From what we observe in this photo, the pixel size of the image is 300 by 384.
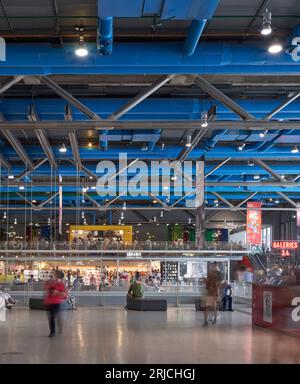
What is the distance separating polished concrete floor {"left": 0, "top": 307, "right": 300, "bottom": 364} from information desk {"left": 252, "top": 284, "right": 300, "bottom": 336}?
314 millimetres

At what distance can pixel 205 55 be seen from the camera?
1393 centimetres

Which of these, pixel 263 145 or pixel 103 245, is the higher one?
pixel 263 145

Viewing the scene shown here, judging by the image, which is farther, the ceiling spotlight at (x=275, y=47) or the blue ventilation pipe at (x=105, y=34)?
the ceiling spotlight at (x=275, y=47)

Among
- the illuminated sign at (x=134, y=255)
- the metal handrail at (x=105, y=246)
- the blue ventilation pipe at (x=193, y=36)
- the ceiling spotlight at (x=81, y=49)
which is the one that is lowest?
the illuminated sign at (x=134, y=255)

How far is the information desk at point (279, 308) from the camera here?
13.8 meters

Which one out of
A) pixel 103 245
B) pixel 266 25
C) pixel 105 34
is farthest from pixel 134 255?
pixel 266 25

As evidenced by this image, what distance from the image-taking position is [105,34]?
462 inches

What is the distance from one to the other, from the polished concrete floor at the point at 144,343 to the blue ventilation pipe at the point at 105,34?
18.5 feet

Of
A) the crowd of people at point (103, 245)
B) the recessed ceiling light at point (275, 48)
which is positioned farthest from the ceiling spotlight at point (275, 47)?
the crowd of people at point (103, 245)

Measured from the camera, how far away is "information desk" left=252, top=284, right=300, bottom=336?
45.4 ft

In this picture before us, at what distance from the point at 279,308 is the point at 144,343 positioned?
13.1ft

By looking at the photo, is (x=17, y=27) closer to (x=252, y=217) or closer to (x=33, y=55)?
(x=33, y=55)

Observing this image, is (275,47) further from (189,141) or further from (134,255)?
(134,255)

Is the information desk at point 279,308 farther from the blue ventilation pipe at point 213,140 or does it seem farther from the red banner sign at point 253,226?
the red banner sign at point 253,226
